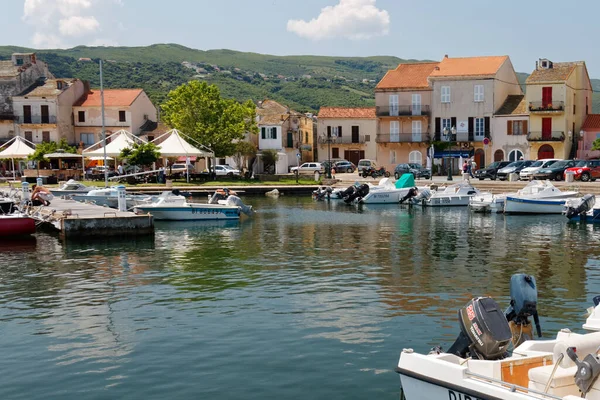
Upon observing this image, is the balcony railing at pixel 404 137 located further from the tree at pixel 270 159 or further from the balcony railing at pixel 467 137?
the tree at pixel 270 159

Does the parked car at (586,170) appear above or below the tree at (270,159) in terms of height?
below

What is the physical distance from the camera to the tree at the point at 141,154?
199ft

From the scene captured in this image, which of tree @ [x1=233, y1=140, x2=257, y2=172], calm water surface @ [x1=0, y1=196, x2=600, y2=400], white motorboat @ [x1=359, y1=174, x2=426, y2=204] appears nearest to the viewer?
calm water surface @ [x1=0, y1=196, x2=600, y2=400]

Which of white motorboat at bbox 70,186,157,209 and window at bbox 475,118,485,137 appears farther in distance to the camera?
window at bbox 475,118,485,137

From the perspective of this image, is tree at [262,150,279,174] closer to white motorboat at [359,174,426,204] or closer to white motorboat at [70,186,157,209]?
white motorboat at [359,174,426,204]

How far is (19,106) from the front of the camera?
7919 centimetres

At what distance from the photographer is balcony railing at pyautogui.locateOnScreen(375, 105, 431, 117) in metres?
74.4

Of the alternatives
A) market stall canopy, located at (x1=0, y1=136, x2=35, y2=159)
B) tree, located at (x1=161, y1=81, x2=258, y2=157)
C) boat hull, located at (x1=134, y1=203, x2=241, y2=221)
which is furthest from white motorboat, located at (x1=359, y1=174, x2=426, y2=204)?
market stall canopy, located at (x1=0, y1=136, x2=35, y2=159)

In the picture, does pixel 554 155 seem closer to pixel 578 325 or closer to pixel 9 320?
pixel 578 325

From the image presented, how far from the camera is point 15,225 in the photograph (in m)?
31.7

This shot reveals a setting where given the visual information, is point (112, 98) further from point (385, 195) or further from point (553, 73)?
point (553, 73)

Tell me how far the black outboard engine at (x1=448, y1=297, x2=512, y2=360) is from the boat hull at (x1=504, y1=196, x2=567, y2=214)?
109 ft

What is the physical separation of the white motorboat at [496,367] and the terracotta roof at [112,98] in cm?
7384

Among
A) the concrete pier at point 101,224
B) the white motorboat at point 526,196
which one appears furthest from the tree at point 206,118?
the concrete pier at point 101,224
